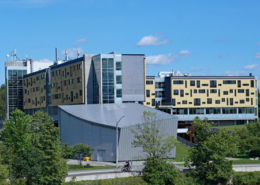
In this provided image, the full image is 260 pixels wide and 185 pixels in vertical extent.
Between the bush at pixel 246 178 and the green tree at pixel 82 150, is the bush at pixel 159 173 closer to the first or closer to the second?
the bush at pixel 246 178

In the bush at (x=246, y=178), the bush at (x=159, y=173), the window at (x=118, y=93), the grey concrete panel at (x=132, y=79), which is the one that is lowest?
the bush at (x=246, y=178)

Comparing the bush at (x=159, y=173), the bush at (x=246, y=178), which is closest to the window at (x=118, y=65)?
the bush at (x=159, y=173)

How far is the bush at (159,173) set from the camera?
167ft

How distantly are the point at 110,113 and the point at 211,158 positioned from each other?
28.3 meters

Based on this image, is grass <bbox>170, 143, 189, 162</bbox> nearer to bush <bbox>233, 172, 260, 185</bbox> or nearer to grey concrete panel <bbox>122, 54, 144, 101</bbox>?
grey concrete panel <bbox>122, 54, 144, 101</bbox>

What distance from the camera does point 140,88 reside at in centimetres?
9412

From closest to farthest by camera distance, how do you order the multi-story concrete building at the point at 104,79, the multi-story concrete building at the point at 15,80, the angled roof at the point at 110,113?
the angled roof at the point at 110,113
the multi-story concrete building at the point at 104,79
the multi-story concrete building at the point at 15,80

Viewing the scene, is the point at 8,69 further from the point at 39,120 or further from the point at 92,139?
the point at 39,120

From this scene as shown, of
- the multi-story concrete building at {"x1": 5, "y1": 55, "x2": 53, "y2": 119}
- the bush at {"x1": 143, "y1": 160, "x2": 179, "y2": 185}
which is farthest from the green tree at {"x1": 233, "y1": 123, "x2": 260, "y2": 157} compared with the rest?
the multi-story concrete building at {"x1": 5, "y1": 55, "x2": 53, "y2": 119}

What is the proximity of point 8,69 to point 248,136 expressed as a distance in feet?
272

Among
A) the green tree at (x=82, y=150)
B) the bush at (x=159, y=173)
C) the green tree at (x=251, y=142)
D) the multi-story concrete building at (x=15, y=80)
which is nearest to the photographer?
the bush at (x=159, y=173)

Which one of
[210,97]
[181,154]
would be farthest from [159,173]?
[210,97]

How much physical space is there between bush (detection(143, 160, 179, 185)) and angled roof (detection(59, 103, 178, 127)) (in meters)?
15.8

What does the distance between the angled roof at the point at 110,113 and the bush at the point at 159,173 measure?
51.8 ft
